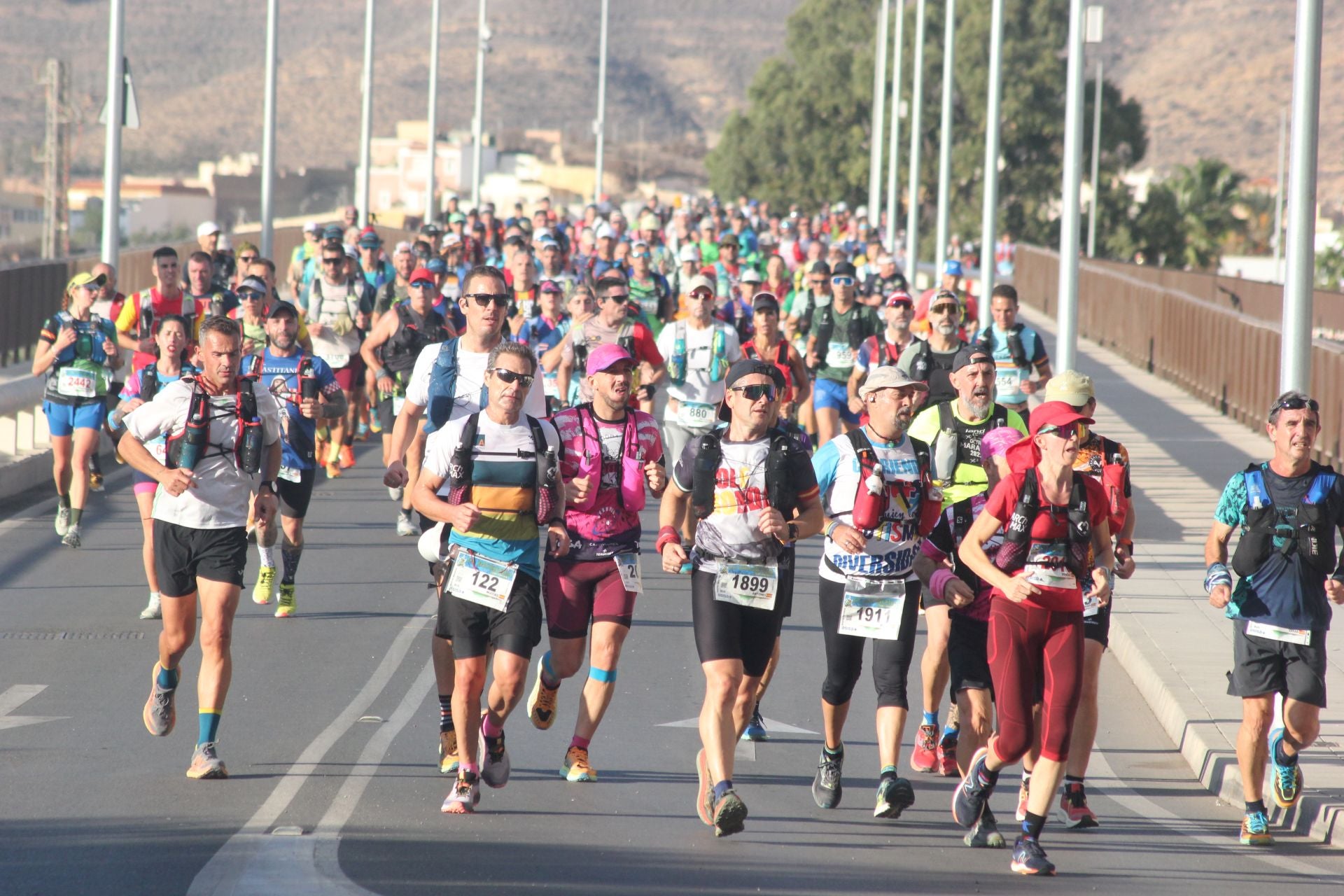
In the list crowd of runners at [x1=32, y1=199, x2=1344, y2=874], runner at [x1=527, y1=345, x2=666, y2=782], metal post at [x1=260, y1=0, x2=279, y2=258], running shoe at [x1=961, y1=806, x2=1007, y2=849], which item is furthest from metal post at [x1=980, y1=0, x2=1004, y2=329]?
running shoe at [x1=961, y1=806, x2=1007, y2=849]

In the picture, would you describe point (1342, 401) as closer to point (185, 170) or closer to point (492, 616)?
point (492, 616)

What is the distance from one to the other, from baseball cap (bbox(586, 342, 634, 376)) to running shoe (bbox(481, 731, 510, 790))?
4.97ft

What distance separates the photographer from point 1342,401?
19703 mm

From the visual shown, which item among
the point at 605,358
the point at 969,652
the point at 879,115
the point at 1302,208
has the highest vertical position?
the point at 879,115

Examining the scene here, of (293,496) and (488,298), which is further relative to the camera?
(293,496)

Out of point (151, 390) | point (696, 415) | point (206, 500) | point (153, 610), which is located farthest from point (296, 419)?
point (206, 500)

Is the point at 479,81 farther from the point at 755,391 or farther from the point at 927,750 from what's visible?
the point at 755,391

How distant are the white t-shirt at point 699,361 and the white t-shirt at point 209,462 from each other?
18.1 ft

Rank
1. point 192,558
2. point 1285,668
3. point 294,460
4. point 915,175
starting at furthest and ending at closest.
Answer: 1. point 915,175
2. point 294,460
3. point 192,558
4. point 1285,668

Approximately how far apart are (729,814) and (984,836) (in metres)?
1.03

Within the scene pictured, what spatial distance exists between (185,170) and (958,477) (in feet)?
446

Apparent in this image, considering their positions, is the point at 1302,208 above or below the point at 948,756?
above

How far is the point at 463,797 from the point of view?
313 inches

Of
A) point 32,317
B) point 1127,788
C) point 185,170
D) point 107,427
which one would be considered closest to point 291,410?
point 107,427
